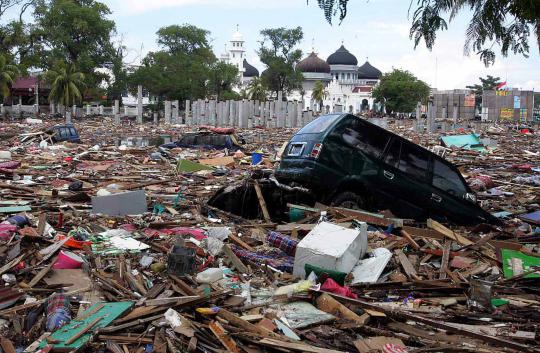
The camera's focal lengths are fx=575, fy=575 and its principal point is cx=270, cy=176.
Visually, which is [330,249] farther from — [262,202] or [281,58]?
[281,58]

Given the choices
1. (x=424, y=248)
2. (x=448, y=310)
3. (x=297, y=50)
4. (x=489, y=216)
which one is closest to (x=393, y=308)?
(x=448, y=310)

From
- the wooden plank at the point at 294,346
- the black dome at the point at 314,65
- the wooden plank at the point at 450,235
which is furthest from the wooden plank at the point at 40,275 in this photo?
the black dome at the point at 314,65

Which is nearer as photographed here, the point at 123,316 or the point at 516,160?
the point at 123,316

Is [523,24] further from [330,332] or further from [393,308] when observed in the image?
[330,332]

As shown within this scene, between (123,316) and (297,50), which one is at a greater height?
(297,50)

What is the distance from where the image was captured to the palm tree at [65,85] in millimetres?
57062

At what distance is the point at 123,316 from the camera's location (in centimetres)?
457

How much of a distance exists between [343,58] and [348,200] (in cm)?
10331

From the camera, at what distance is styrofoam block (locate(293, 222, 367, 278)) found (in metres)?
5.91

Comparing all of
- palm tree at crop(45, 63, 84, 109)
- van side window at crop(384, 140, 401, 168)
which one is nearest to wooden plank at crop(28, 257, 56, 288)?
van side window at crop(384, 140, 401, 168)

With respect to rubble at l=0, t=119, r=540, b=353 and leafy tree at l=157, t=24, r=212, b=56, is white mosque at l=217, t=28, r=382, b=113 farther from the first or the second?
rubble at l=0, t=119, r=540, b=353

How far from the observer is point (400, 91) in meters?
79.8

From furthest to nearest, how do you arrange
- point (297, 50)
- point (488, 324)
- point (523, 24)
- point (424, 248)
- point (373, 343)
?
point (297, 50) < point (424, 248) < point (523, 24) < point (488, 324) < point (373, 343)

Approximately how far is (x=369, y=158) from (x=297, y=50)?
74.1m
